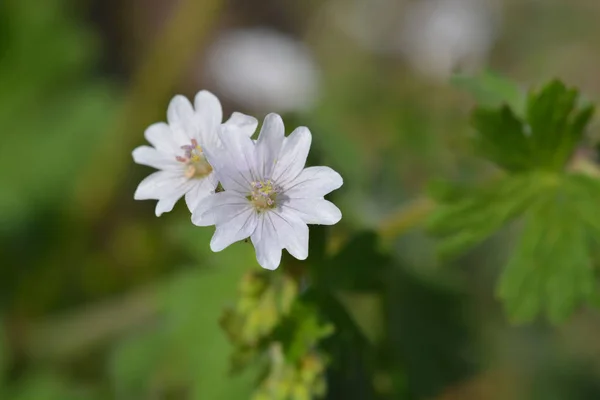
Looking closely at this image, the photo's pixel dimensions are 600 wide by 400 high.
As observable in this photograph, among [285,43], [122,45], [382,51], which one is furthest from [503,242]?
[122,45]

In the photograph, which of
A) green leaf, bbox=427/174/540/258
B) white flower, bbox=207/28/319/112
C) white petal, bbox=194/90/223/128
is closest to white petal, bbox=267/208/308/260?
white petal, bbox=194/90/223/128

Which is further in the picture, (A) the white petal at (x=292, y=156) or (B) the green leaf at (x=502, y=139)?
(B) the green leaf at (x=502, y=139)

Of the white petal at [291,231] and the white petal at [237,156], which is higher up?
the white petal at [237,156]

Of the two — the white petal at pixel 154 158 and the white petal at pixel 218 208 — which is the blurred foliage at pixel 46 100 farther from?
the white petal at pixel 218 208

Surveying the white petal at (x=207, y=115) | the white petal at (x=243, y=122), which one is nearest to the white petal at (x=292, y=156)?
the white petal at (x=243, y=122)

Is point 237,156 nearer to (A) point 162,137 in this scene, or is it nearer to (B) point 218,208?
(B) point 218,208

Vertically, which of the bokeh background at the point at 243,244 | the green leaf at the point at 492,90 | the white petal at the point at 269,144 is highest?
the green leaf at the point at 492,90
